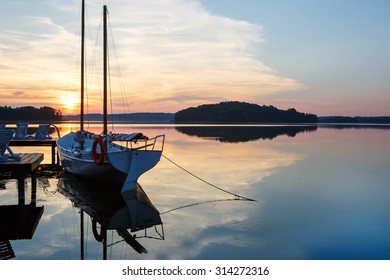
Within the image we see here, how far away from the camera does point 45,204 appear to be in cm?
1175

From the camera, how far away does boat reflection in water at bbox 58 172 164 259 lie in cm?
909

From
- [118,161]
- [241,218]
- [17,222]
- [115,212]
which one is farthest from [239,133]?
[17,222]

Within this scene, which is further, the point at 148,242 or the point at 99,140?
the point at 99,140

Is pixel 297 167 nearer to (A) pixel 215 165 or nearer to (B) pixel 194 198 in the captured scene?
(A) pixel 215 165

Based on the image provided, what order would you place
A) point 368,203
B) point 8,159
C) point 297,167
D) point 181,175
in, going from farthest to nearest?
point 297,167, point 181,175, point 368,203, point 8,159

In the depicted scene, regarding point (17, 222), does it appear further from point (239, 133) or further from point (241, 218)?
point (239, 133)

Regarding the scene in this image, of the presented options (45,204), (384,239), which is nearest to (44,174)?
(45,204)

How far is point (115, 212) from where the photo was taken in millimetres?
11070

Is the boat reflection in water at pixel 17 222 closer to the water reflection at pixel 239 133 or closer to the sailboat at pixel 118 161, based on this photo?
the sailboat at pixel 118 161

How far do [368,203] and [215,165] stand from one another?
10.4 metres

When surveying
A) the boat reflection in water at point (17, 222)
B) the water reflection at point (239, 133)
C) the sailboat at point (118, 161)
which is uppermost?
the sailboat at point (118, 161)

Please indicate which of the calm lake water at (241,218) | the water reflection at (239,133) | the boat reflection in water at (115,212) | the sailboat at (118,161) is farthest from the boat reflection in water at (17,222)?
the water reflection at (239,133)

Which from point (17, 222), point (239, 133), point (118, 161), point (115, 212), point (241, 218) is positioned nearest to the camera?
→ point (17, 222)

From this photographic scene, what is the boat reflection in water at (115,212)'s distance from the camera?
9086mm
